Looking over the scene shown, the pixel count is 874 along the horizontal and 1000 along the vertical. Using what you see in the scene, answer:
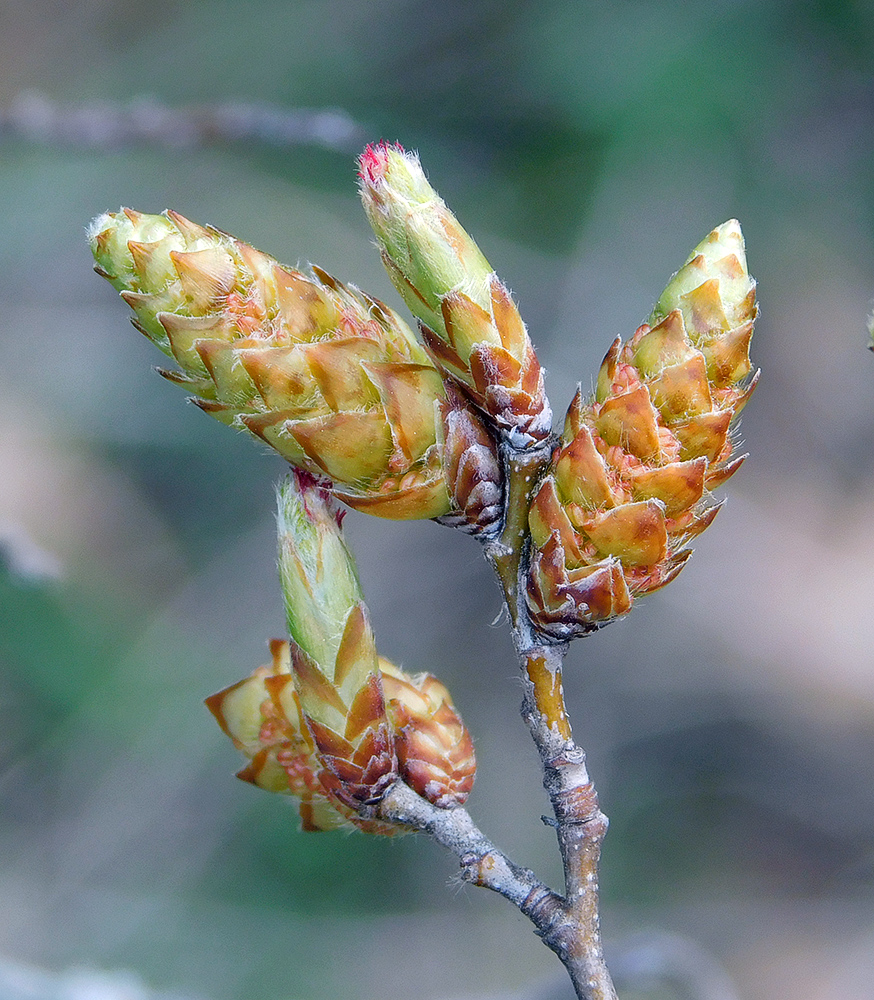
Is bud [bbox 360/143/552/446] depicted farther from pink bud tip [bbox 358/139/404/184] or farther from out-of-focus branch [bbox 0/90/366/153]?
out-of-focus branch [bbox 0/90/366/153]

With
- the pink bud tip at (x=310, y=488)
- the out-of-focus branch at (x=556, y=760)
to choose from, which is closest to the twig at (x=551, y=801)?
the out-of-focus branch at (x=556, y=760)

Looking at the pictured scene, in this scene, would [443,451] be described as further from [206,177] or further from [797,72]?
[797,72]

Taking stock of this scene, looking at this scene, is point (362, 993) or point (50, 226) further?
point (50, 226)

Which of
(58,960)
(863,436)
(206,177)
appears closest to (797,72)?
(863,436)

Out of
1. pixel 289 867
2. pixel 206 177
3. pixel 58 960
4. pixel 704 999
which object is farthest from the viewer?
pixel 206 177

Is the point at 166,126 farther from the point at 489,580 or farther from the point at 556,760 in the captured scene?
the point at 489,580

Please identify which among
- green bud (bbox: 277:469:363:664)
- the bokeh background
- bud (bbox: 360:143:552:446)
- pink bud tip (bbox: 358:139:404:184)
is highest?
the bokeh background

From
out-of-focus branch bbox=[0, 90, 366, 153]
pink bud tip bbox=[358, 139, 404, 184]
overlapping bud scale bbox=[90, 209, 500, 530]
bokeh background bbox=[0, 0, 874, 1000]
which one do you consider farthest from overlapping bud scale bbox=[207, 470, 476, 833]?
bokeh background bbox=[0, 0, 874, 1000]
